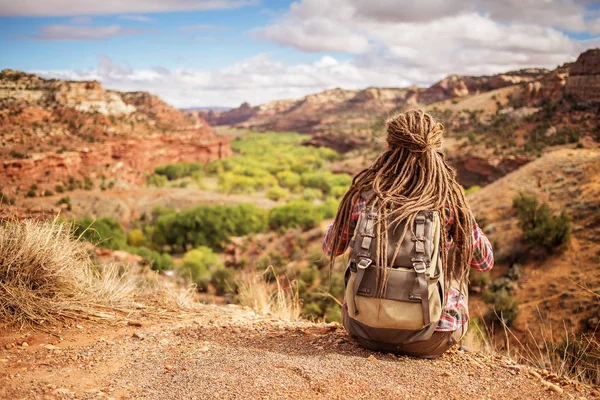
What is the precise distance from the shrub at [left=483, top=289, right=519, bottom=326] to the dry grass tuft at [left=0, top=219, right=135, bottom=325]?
27.0 feet

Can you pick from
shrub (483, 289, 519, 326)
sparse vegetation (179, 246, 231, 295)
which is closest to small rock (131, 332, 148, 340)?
shrub (483, 289, 519, 326)

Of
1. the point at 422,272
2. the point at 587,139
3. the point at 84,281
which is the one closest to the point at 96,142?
the point at 587,139

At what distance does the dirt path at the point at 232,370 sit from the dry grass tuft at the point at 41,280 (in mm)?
199

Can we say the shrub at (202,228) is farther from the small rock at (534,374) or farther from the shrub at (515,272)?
the small rock at (534,374)

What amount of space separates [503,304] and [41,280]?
935 centimetres

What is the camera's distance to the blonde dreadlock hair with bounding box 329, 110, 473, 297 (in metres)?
2.58

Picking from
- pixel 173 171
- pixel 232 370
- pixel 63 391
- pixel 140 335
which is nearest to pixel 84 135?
pixel 173 171

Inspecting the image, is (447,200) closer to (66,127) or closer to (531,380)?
(531,380)

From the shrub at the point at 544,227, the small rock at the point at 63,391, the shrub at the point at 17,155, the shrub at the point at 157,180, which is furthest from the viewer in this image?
the shrub at the point at 157,180

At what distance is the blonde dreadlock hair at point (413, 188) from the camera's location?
8.48 ft

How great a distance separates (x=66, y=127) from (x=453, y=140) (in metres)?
30.3

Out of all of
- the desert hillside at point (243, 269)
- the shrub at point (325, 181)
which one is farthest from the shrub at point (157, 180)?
the shrub at point (325, 181)

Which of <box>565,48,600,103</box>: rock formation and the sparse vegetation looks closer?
the sparse vegetation

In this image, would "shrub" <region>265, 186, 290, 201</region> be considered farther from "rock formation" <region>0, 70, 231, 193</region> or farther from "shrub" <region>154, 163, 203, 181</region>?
"shrub" <region>154, 163, 203, 181</region>
